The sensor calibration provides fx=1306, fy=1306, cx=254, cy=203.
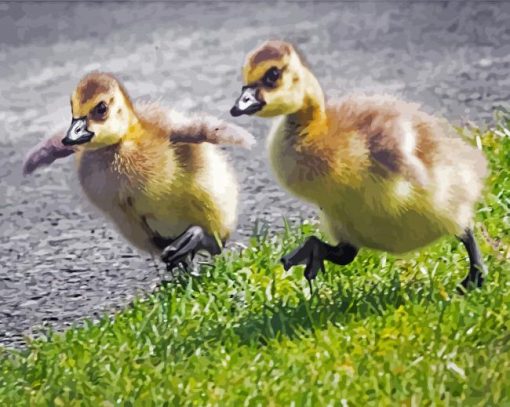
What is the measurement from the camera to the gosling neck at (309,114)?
11.1 ft

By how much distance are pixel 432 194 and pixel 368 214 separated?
180mm

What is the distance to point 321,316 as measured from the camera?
3508 millimetres

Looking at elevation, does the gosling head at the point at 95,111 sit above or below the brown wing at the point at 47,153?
above

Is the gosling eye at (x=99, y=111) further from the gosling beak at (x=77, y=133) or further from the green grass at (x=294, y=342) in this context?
the green grass at (x=294, y=342)

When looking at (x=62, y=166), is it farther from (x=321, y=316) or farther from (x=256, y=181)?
(x=321, y=316)

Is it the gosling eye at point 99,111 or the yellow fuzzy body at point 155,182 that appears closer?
the gosling eye at point 99,111

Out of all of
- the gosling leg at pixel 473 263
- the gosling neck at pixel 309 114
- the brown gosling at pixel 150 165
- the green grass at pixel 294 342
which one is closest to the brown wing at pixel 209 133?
the brown gosling at pixel 150 165

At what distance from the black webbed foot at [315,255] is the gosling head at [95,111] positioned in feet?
1.97

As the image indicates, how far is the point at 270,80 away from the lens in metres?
3.35

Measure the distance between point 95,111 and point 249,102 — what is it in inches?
18.7

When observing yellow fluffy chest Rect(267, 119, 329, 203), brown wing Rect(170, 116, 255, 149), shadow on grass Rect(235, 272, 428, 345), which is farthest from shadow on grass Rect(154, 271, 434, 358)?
brown wing Rect(170, 116, 255, 149)

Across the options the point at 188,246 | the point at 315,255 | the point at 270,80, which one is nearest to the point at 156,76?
the point at 188,246

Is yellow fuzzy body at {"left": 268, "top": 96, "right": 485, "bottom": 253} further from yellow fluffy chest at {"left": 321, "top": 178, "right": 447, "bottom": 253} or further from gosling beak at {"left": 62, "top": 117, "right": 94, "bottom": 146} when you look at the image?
gosling beak at {"left": 62, "top": 117, "right": 94, "bottom": 146}

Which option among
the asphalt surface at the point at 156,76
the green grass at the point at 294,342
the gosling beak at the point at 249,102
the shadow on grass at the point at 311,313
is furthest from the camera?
the asphalt surface at the point at 156,76
